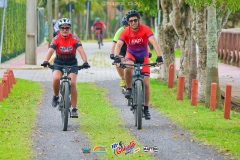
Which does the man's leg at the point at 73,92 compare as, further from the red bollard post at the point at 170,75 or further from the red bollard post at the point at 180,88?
the red bollard post at the point at 170,75

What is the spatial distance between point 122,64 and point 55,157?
3635mm

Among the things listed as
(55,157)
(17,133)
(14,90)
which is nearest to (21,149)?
(55,157)

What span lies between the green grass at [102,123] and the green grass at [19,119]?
2.97 feet

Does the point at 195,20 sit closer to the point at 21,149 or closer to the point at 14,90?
the point at 14,90

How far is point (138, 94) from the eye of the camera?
43.7 ft

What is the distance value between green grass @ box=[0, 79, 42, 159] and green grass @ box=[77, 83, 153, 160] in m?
0.90

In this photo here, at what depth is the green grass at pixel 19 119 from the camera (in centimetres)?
1099

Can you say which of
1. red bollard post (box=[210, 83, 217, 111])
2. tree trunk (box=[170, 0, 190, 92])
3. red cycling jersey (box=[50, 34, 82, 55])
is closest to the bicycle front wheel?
red cycling jersey (box=[50, 34, 82, 55])

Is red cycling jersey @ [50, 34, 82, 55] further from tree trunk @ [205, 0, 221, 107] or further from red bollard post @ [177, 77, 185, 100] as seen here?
red bollard post @ [177, 77, 185, 100]

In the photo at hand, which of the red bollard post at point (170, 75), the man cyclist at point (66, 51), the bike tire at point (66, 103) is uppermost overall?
the man cyclist at point (66, 51)

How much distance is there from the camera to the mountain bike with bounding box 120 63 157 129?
13.2 metres

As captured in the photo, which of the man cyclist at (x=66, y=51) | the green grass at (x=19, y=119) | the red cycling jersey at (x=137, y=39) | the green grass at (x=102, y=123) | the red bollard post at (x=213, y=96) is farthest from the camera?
the red bollard post at (x=213, y=96)

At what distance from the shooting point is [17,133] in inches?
500

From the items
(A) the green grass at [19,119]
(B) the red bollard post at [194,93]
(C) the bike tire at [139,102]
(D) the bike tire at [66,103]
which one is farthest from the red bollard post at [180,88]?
(D) the bike tire at [66,103]
